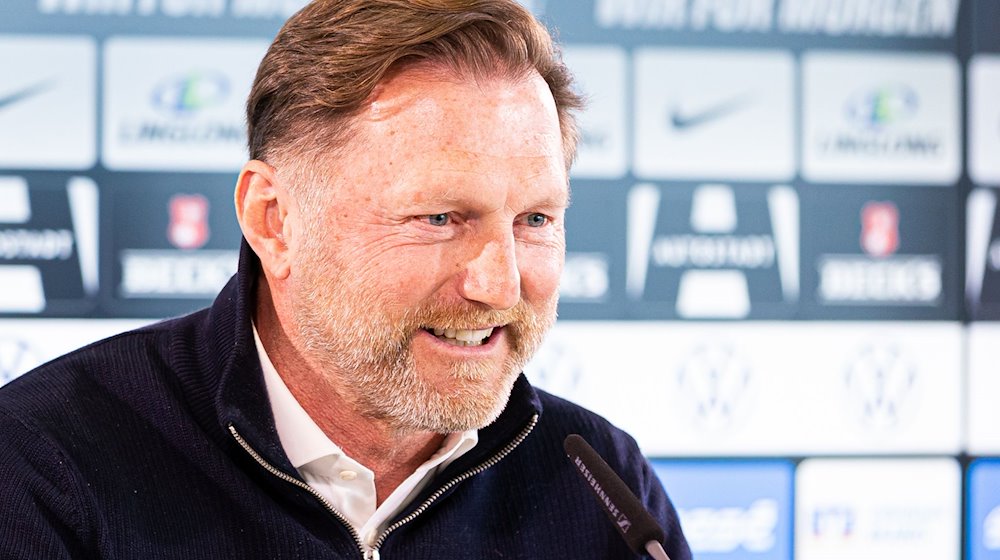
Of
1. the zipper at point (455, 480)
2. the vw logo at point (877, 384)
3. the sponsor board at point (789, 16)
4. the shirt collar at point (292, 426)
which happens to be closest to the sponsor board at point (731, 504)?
the vw logo at point (877, 384)

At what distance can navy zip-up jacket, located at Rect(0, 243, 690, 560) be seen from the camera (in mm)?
1229

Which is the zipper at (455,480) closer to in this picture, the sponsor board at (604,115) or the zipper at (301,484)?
the zipper at (301,484)

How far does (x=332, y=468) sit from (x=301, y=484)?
9 cm

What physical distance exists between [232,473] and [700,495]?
5.93ft

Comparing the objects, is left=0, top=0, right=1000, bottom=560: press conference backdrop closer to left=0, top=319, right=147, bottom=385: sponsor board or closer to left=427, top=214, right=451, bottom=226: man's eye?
left=0, top=319, right=147, bottom=385: sponsor board

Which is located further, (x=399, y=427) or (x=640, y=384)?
(x=640, y=384)

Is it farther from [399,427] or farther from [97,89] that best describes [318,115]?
[97,89]


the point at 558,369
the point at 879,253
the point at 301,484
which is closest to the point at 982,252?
the point at 879,253

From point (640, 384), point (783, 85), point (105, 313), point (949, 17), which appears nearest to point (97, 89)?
point (105, 313)

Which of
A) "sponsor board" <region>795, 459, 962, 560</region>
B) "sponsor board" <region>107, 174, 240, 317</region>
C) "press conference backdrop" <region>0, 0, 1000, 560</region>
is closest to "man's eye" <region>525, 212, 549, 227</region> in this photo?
"press conference backdrop" <region>0, 0, 1000, 560</region>

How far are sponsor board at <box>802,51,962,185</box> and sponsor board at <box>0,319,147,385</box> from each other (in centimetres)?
184

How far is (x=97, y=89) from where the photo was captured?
266 cm

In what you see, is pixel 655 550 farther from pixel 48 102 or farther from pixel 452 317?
pixel 48 102

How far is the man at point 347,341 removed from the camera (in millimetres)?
1258
